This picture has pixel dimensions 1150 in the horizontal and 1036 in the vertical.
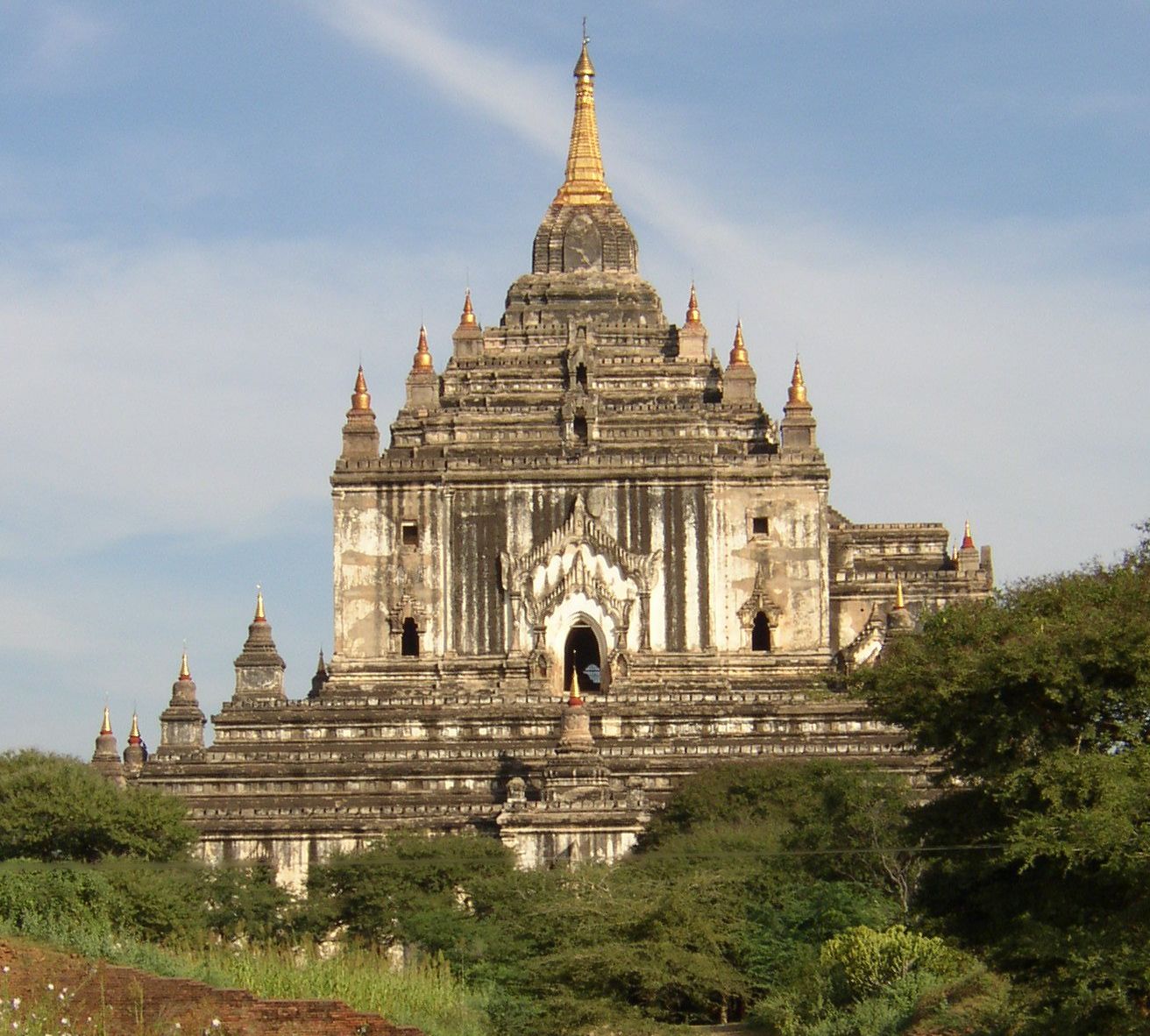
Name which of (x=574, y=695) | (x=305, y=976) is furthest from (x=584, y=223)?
(x=305, y=976)

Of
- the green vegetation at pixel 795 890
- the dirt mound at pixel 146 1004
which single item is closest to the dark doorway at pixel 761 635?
the green vegetation at pixel 795 890

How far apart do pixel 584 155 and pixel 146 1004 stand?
48.8 m

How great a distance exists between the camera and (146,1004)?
40.2 m

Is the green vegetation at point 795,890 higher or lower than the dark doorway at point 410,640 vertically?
lower

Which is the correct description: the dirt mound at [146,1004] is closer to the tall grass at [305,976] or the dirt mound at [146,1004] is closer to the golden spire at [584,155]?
the tall grass at [305,976]

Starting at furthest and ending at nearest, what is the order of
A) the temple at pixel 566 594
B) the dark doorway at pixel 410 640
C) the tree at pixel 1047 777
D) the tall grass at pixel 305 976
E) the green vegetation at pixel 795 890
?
the dark doorway at pixel 410 640, the temple at pixel 566 594, the tall grass at pixel 305 976, the green vegetation at pixel 795 890, the tree at pixel 1047 777

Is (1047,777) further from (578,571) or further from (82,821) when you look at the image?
Result: (578,571)

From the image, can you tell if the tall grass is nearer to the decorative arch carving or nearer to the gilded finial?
the gilded finial

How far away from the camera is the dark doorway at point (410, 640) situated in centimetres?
7550

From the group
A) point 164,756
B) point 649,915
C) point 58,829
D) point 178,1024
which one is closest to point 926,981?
point 649,915

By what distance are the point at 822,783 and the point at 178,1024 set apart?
→ 25405 mm

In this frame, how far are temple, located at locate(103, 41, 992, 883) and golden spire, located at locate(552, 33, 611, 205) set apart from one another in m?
3.41

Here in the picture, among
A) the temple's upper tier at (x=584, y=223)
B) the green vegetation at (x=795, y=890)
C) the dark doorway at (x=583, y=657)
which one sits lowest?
the green vegetation at (x=795, y=890)

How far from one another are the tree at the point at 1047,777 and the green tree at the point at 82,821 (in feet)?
64.3
